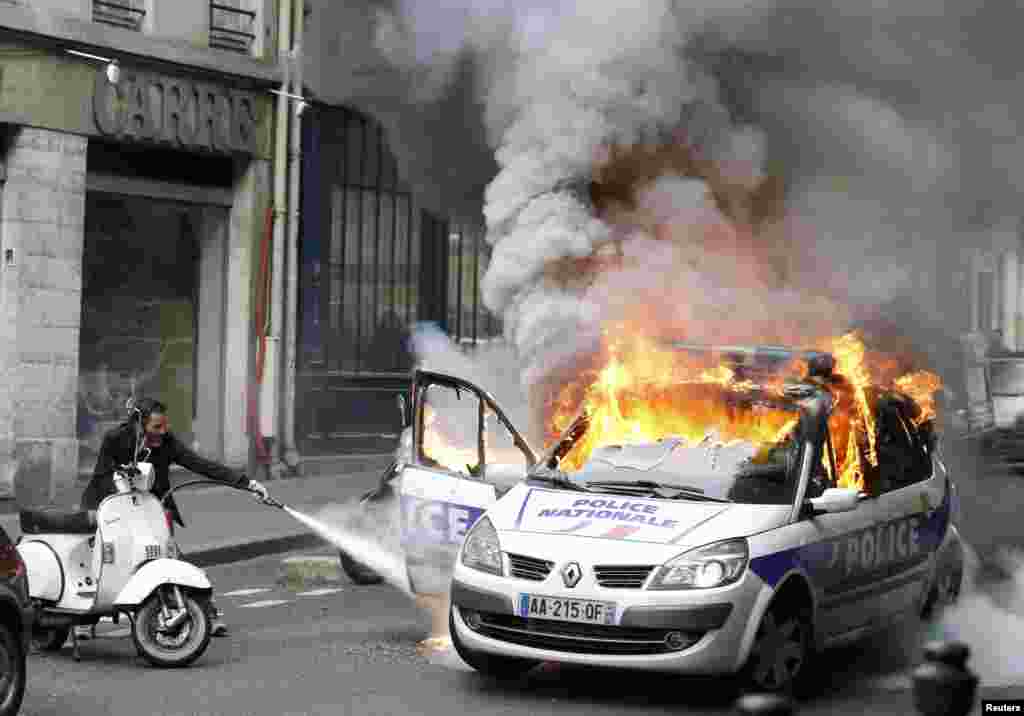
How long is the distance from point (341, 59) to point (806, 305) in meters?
5.20

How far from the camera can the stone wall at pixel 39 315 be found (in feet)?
55.4

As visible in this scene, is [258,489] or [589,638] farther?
[258,489]

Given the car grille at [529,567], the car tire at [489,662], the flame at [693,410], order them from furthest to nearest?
the flame at [693,410] → the car tire at [489,662] → the car grille at [529,567]

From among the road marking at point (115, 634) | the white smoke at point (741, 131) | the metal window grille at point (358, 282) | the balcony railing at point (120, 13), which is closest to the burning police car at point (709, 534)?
the white smoke at point (741, 131)

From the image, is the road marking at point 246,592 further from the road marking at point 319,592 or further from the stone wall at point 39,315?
the stone wall at point 39,315

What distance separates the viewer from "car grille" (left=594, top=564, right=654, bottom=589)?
801 centimetres

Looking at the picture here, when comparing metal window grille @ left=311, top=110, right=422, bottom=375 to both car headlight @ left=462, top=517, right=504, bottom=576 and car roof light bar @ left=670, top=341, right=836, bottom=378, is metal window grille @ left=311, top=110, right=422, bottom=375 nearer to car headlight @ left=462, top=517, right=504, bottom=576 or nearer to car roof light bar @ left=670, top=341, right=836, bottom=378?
car roof light bar @ left=670, top=341, right=836, bottom=378

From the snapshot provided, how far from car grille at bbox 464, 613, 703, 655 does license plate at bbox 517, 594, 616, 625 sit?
3 centimetres

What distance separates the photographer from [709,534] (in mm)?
8148

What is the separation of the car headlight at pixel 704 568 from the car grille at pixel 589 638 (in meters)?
0.22

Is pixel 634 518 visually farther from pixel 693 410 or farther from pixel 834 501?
pixel 693 410

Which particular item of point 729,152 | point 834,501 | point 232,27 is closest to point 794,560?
point 834,501

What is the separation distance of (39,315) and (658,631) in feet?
35.1

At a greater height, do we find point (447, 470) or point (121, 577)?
point (447, 470)
